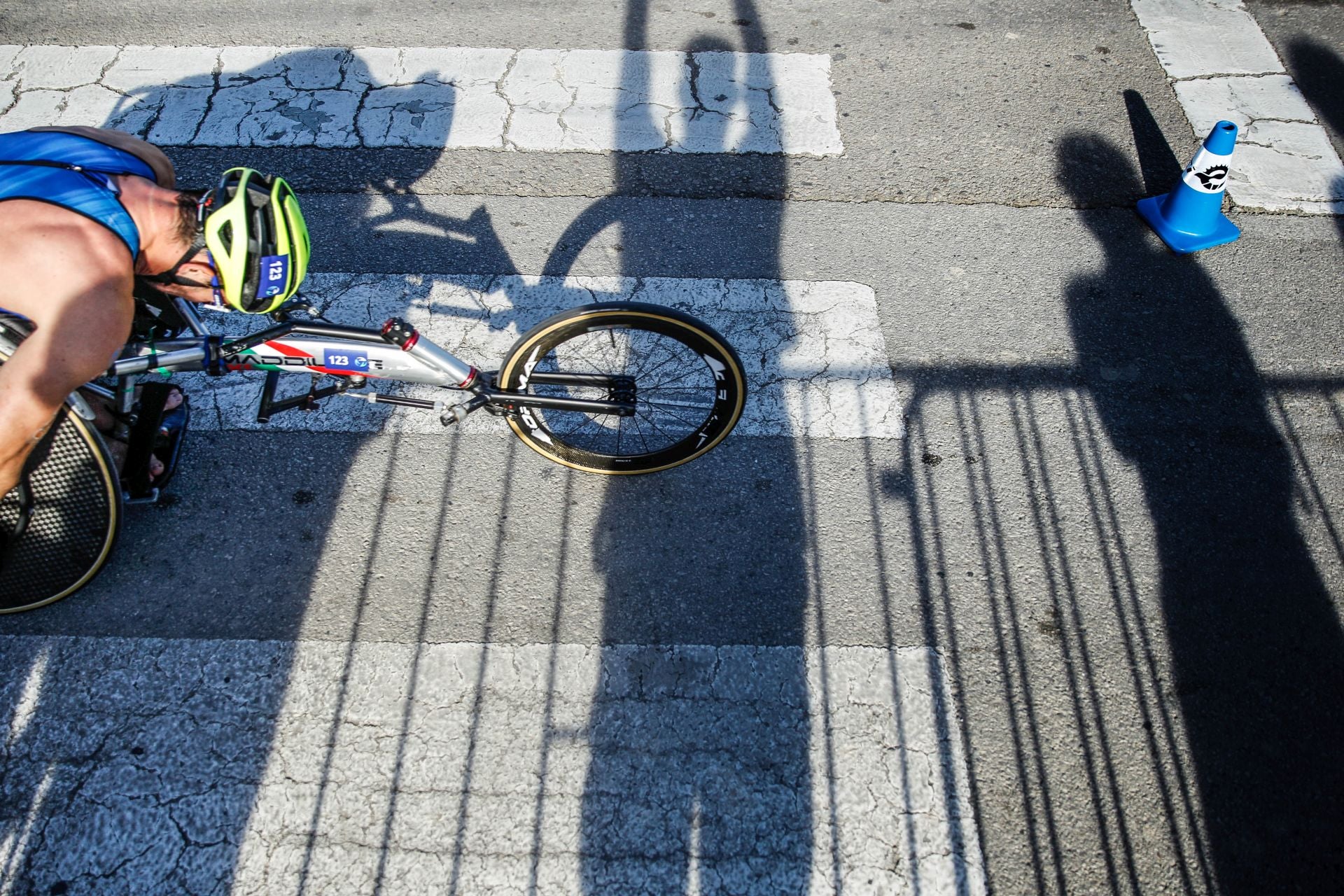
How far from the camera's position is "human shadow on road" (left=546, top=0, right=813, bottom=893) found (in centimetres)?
Answer: 298

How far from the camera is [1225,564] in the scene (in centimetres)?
374

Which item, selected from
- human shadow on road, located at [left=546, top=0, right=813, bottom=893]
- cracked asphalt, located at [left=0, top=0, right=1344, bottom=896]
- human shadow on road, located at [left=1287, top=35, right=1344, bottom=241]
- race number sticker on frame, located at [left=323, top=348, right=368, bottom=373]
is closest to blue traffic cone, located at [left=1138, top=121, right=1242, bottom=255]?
cracked asphalt, located at [left=0, top=0, right=1344, bottom=896]

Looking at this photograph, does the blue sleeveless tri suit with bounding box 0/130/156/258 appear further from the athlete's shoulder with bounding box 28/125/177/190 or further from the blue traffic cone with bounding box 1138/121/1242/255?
the blue traffic cone with bounding box 1138/121/1242/255

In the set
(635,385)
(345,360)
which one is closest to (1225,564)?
(635,385)

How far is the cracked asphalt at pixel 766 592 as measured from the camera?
3.01 metres

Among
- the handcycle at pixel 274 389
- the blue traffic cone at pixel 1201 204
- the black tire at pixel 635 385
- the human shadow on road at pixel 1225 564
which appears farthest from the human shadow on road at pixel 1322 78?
the handcycle at pixel 274 389

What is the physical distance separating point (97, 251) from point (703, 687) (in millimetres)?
2586

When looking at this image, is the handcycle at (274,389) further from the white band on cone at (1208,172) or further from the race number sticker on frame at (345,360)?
the white band on cone at (1208,172)

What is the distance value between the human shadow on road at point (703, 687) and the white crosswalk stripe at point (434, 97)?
2.80 m

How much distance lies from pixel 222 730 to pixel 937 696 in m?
2.75

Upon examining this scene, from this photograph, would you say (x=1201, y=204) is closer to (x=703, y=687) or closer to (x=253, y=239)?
(x=703, y=687)

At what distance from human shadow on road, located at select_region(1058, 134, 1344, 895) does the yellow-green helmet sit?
3756 millimetres

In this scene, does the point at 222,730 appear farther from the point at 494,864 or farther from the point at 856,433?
the point at 856,433

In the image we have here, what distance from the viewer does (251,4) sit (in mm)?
6703
